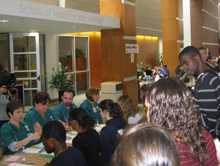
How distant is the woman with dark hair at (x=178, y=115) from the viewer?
6.07 feet

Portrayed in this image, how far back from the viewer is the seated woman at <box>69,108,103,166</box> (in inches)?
152

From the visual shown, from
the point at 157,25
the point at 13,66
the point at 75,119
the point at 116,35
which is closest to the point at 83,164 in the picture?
the point at 75,119

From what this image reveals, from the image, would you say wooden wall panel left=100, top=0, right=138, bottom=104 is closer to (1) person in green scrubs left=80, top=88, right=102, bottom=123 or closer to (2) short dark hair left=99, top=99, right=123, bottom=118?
(1) person in green scrubs left=80, top=88, right=102, bottom=123

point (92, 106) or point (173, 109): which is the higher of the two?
point (173, 109)

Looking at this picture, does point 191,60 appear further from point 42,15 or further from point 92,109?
point 42,15

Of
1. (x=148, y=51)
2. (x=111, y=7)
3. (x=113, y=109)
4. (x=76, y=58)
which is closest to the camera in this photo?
(x=113, y=109)

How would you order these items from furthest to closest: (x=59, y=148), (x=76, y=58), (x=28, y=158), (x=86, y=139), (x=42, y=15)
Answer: (x=76, y=58)
(x=42, y=15)
(x=28, y=158)
(x=86, y=139)
(x=59, y=148)

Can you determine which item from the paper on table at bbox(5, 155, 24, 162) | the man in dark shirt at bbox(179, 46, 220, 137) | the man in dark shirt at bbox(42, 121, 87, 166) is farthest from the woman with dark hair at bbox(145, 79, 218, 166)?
the paper on table at bbox(5, 155, 24, 162)

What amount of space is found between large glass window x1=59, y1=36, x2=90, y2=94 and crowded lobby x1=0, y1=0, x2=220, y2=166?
0.04 m

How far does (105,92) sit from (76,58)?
236 inches

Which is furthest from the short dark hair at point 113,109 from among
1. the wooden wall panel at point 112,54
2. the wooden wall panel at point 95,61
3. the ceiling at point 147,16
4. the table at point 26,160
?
the ceiling at point 147,16

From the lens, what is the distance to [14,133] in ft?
14.6

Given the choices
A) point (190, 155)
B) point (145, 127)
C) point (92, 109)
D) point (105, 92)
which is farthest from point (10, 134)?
point (105, 92)

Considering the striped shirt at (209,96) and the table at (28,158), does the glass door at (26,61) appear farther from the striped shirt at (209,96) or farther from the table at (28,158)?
the striped shirt at (209,96)
